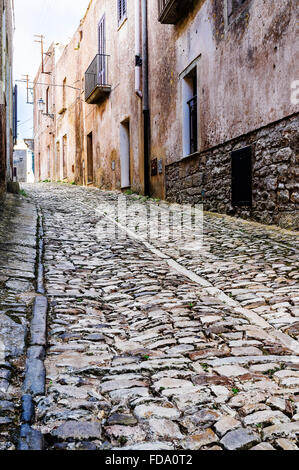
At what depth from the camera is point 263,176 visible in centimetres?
732

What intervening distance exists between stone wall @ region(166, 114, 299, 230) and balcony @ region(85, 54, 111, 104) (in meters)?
7.10

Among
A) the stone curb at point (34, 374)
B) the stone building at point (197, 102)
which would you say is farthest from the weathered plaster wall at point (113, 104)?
the stone curb at point (34, 374)

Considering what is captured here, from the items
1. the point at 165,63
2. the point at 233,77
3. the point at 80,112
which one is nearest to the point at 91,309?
the point at 233,77

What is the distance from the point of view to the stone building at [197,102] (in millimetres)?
6812

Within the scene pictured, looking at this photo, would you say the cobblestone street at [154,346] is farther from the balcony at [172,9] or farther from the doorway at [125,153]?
the doorway at [125,153]

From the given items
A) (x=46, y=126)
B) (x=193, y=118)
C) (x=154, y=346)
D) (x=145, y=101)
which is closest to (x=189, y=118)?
(x=193, y=118)

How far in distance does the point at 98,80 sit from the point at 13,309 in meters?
14.4

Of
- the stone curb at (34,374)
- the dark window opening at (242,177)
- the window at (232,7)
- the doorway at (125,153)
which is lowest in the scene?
the stone curb at (34,374)

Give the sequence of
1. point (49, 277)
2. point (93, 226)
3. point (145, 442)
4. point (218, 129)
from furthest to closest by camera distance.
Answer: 1. point (218, 129)
2. point (93, 226)
3. point (49, 277)
4. point (145, 442)

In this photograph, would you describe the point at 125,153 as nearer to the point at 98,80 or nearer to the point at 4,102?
the point at 98,80

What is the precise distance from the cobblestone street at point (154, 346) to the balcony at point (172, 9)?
254 inches

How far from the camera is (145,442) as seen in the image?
5.80 feet

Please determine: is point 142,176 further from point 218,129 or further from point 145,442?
point 145,442
